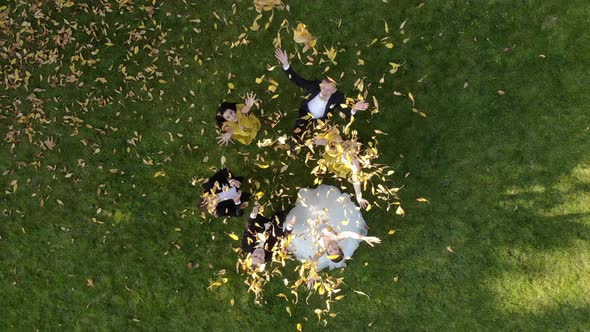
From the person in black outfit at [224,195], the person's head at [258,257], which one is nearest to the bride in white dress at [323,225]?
the person's head at [258,257]

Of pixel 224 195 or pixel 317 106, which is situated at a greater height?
pixel 317 106

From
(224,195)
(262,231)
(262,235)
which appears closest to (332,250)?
(262,235)

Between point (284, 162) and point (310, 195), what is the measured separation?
2.40ft

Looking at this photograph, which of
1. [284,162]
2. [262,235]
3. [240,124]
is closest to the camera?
[262,235]

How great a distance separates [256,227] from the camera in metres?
5.53

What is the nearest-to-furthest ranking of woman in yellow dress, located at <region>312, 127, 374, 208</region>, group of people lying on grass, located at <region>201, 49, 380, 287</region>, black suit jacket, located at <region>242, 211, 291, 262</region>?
woman in yellow dress, located at <region>312, 127, 374, 208</region> → group of people lying on grass, located at <region>201, 49, 380, 287</region> → black suit jacket, located at <region>242, 211, 291, 262</region>

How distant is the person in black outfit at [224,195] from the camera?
5.57 meters

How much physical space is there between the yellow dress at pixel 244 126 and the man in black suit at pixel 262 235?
3.40ft

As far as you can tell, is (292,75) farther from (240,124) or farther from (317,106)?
(240,124)

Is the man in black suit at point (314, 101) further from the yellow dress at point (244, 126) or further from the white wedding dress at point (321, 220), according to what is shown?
the white wedding dress at point (321, 220)

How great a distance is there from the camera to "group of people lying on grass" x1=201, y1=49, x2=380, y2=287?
5141 millimetres

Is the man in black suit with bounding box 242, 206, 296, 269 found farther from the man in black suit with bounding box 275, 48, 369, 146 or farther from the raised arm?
the raised arm

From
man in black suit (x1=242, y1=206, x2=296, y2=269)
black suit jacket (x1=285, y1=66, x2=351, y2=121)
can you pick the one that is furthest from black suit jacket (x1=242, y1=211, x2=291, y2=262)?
black suit jacket (x1=285, y1=66, x2=351, y2=121)

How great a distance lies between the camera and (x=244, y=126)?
5738 millimetres
